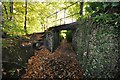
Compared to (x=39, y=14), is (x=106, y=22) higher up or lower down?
lower down

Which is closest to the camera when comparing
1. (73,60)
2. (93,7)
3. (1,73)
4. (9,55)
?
(1,73)

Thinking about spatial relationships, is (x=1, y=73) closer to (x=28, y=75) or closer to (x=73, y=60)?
(x=28, y=75)

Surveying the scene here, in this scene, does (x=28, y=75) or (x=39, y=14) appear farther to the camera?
(x=39, y=14)

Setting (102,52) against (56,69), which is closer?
(102,52)

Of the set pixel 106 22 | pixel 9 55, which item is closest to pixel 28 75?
pixel 9 55

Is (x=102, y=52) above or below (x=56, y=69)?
above

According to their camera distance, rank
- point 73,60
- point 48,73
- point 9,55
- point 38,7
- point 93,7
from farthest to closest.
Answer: point 38,7 → point 73,60 → point 48,73 → point 93,7 → point 9,55

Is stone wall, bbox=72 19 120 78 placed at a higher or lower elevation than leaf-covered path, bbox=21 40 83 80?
higher

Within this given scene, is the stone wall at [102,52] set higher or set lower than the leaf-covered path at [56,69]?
higher

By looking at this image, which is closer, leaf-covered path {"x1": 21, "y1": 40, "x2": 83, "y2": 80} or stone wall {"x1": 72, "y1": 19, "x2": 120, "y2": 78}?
stone wall {"x1": 72, "y1": 19, "x2": 120, "y2": 78}

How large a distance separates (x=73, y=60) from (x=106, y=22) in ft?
14.7

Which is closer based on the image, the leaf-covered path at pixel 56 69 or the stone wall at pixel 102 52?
the stone wall at pixel 102 52

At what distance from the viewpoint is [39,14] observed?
18688 mm

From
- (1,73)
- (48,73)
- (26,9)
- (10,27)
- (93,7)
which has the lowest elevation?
(48,73)
